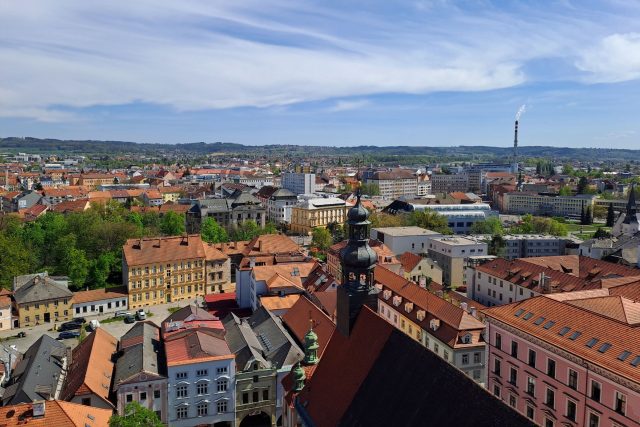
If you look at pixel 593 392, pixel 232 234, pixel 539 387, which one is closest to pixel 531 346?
pixel 539 387

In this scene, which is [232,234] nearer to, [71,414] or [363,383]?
[71,414]

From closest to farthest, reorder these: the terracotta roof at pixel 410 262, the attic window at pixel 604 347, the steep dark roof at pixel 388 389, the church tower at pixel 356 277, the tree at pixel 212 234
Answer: the steep dark roof at pixel 388 389 → the church tower at pixel 356 277 → the attic window at pixel 604 347 → the terracotta roof at pixel 410 262 → the tree at pixel 212 234

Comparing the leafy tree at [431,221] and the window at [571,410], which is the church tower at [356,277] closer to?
the window at [571,410]

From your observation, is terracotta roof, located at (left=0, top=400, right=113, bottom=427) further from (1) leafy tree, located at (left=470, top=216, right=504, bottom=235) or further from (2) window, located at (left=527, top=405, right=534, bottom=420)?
(1) leafy tree, located at (left=470, top=216, right=504, bottom=235)

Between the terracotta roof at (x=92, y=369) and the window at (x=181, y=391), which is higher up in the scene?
the terracotta roof at (x=92, y=369)

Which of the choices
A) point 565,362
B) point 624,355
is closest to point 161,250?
point 565,362

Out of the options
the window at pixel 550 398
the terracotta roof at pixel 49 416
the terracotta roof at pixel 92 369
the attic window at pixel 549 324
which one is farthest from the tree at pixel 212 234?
the window at pixel 550 398
